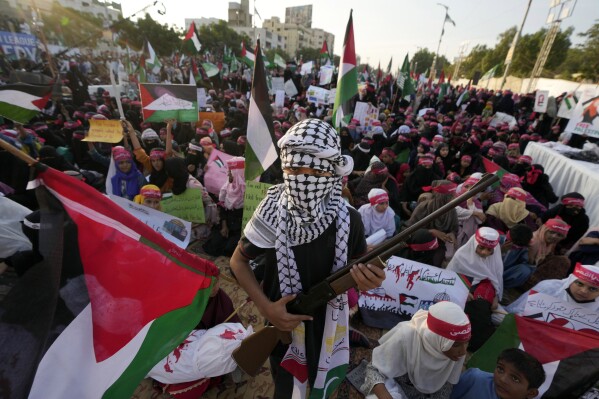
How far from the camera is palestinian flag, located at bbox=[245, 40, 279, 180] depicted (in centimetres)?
338

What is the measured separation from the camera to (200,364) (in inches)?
88.9

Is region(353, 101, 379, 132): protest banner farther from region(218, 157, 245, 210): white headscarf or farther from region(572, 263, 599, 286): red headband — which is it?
region(572, 263, 599, 286): red headband

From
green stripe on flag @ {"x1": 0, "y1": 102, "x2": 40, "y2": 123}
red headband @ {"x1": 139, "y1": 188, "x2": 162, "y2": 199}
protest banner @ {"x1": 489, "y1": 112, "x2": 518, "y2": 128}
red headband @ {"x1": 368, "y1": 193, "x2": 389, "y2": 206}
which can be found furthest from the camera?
protest banner @ {"x1": 489, "y1": 112, "x2": 518, "y2": 128}

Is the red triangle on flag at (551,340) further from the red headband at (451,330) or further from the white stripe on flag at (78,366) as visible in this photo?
the white stripe on flag at (78,366)

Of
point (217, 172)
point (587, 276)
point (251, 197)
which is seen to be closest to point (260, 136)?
point (251, 197)

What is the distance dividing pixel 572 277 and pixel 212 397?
3778mm

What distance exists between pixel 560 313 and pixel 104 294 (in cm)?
394

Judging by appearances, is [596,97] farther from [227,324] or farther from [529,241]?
[227,324]

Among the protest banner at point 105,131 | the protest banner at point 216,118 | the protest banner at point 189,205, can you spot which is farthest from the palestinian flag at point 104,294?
the protest banner at point 216,118

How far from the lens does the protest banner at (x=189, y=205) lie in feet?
15.0

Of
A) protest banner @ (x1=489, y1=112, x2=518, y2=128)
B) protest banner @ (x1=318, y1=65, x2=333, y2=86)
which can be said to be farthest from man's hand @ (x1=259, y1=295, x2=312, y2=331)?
protest banner @ (x1=489, y1=112, x2=518, y2=128)

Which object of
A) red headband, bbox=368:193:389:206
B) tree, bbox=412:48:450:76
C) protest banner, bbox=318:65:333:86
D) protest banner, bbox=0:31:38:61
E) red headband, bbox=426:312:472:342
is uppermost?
tree, bbox=412:48:450:76

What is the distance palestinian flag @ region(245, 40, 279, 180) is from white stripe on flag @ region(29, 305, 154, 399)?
7.50ft

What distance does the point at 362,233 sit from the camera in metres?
1.76
